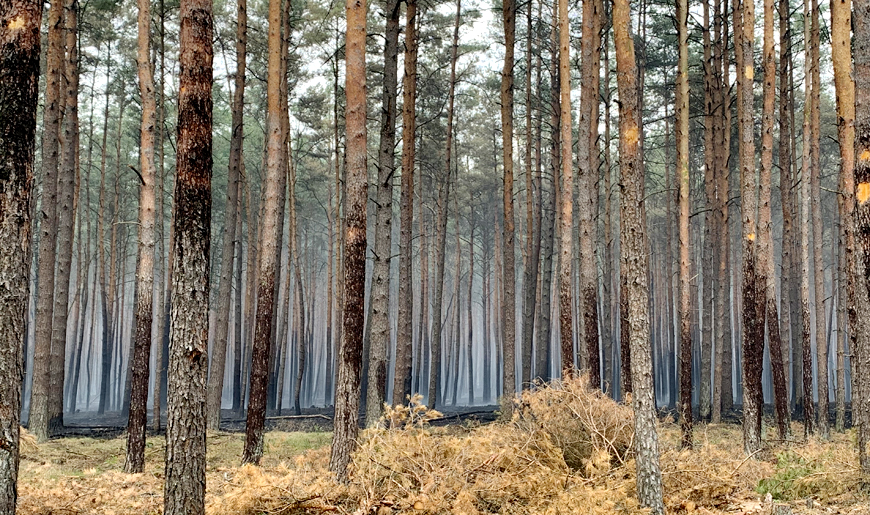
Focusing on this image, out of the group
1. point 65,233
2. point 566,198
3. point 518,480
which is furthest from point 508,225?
point 518,480

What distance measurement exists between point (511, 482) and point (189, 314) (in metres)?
3.58

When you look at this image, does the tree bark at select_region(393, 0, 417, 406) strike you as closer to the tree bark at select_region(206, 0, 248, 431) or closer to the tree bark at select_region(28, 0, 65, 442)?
the tree bark at select_region(206, 0, 248, 431)

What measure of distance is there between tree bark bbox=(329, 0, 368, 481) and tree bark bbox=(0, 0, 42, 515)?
370 cm

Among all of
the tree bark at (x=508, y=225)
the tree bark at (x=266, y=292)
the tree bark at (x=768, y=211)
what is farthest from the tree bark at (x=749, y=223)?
the tree bark at (x=266, y=292)

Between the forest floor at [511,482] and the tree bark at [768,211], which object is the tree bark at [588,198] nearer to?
the tree bark at [768,211]

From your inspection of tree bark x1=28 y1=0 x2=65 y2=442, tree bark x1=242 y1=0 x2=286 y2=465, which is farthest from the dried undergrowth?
tree bark x1=28 y1=0 x2=65 y2=442

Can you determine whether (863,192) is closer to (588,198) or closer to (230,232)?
(588,198)

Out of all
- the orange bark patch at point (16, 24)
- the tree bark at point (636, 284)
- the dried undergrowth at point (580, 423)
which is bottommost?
the dried undergrowth at point (580, 423)

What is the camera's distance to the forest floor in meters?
6.50

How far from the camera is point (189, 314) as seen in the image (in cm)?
597

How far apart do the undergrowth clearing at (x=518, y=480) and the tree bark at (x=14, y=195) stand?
6.58ft

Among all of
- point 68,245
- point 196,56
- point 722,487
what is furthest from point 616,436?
point 68,245

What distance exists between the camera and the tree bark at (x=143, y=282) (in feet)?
33.3

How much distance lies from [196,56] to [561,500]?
5.44 m
